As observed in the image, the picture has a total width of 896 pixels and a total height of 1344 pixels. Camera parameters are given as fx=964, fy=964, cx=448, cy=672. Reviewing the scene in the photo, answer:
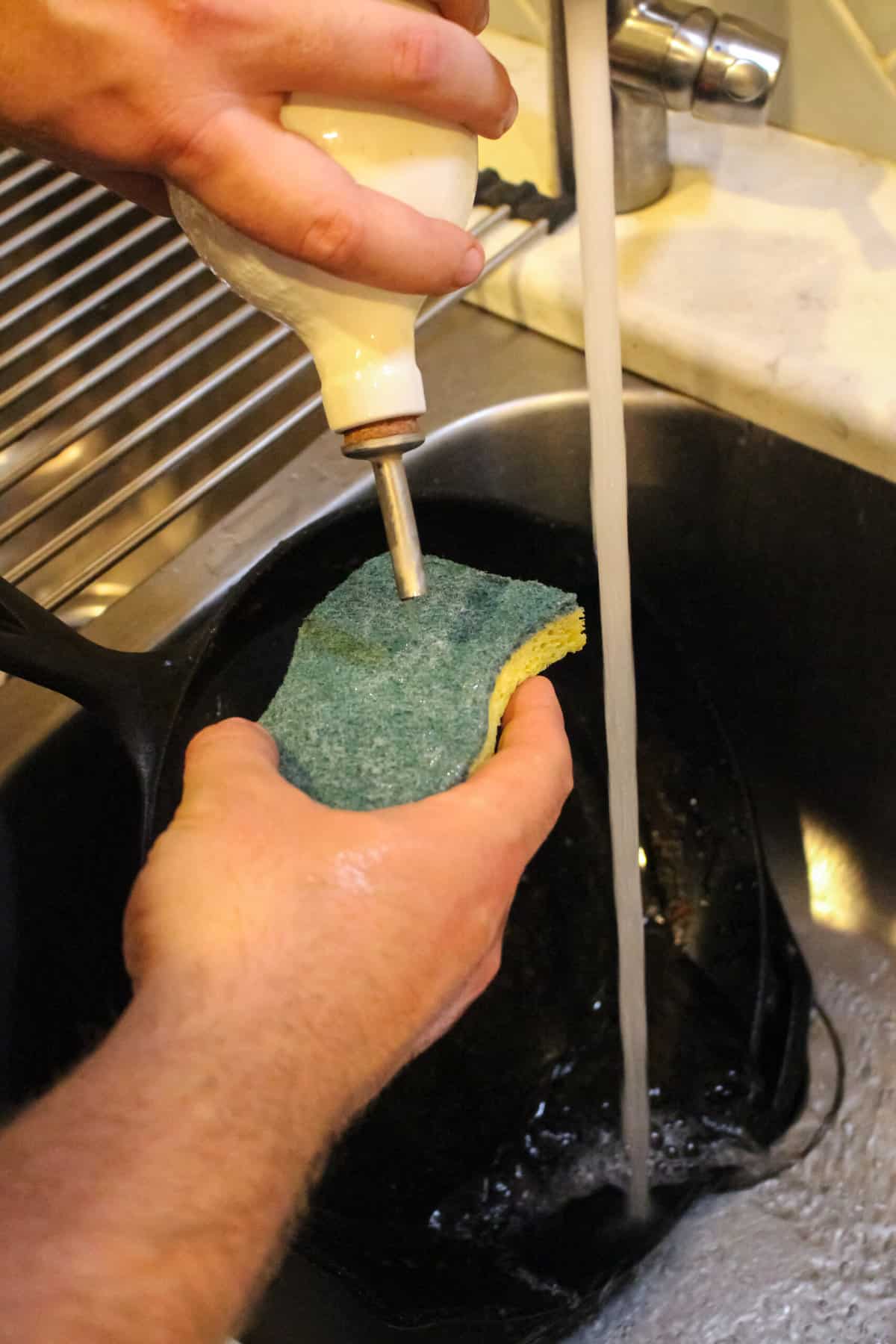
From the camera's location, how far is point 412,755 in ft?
1.15

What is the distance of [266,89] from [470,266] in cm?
8

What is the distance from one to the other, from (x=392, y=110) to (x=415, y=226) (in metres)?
0.04

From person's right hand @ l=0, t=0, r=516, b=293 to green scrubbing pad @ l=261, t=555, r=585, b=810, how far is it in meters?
0.13

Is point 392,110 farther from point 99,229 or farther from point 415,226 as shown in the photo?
point 99,229

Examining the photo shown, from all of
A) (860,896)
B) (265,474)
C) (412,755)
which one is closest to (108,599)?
(265,474)

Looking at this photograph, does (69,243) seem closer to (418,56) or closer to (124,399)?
(124,399)

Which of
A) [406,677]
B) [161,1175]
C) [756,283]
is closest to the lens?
[161,1175]

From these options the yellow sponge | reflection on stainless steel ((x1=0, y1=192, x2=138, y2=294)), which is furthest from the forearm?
reflection on stainless steel ((x1=0, y1=192, x2=138, y2=294))

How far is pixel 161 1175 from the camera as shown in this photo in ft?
0.88

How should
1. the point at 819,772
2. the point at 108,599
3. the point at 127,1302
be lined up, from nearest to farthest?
the point at 127,1302
the point at 108,599
the point at 819,772

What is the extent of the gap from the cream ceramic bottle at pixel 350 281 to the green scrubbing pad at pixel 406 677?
87 mm

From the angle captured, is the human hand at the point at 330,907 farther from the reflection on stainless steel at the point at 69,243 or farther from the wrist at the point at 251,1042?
the reflection on stainless steel at the point at 69,243

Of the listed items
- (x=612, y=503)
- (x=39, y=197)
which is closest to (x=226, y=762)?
A: (x=612, y=503)

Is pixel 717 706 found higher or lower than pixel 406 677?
lower
